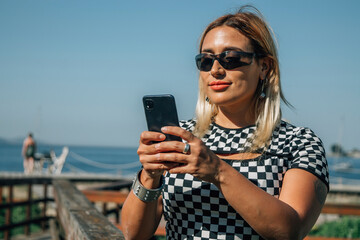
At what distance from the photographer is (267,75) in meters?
1.62

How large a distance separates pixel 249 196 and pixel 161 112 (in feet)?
1.27

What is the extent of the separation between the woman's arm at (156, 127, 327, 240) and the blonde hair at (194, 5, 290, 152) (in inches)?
11.6

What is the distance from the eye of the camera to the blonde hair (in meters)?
1.50

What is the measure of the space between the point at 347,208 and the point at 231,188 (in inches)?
128

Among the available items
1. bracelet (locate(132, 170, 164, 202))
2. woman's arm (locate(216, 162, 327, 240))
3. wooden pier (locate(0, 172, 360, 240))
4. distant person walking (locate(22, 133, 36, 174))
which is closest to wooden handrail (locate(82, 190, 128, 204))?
wooden pier (locate(0, 172, 360, 240))

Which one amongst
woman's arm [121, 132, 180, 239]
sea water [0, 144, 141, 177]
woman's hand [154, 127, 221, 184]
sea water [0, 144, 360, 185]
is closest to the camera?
woman's hand [154, 127, 221, 184]

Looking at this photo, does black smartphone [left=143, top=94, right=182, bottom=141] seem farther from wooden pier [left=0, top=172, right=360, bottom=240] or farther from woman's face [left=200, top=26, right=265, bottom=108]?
wooden pier [left=0, top=172, right=360, bottom=240]

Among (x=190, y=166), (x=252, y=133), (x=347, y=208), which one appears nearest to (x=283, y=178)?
(x=252, y=133)

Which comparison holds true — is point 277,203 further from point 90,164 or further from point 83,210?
point 90,164

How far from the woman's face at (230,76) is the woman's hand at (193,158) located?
16.1 inches

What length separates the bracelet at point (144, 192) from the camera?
1415mm

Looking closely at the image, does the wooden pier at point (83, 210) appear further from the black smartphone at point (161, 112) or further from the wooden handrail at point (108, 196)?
the black smartphone at point (161, 112)

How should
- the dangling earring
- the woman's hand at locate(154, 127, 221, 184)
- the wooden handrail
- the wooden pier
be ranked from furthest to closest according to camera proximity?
the wooden handrail < the wooden pier < the dangling earring < the woman's hand at locate(154, 127, 221, 184)

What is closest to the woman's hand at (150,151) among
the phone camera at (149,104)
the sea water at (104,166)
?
the phone camera at (149,104)
